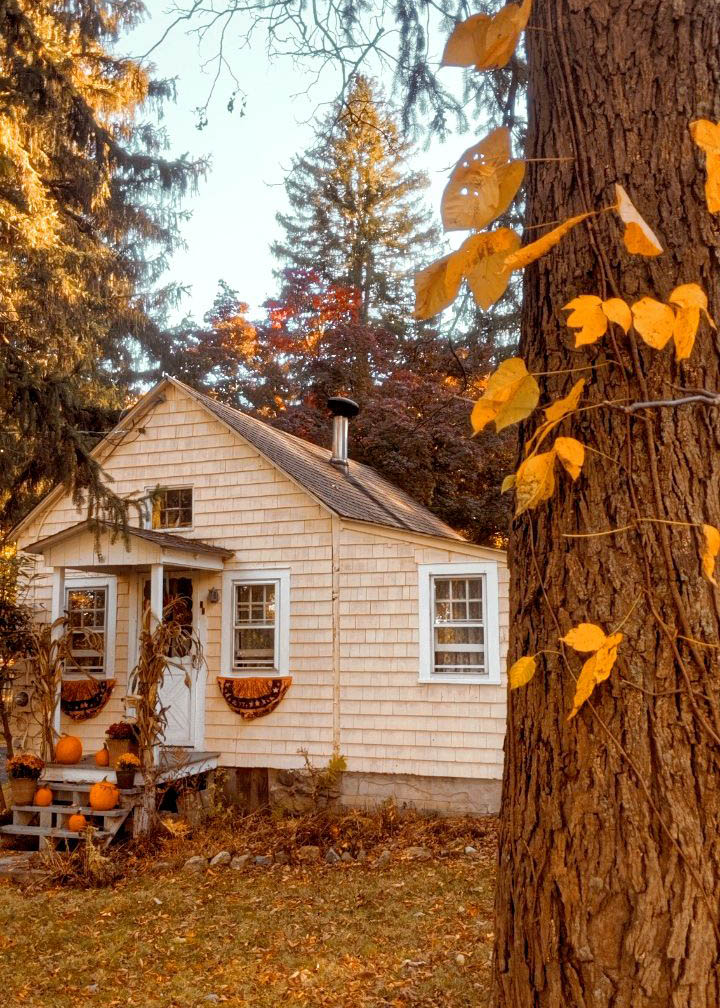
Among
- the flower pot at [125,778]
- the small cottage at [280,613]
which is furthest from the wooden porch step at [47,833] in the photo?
the small cottage at [280,613]

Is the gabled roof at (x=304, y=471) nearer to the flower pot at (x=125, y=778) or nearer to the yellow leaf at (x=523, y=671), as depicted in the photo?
the flower pot at (x=125, y=778)

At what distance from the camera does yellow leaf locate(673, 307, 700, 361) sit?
4.10ft

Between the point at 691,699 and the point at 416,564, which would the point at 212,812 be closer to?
the point at 416,564

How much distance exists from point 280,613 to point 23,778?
3239 mm

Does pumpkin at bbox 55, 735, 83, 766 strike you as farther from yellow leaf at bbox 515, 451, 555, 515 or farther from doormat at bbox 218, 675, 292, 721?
yellow leaf at bbox 515, 451, 555, 515

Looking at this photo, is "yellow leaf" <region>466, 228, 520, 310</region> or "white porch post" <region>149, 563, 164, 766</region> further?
"white porch post" <region>149, 563, 164, 766</region>

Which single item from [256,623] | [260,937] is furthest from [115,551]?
[260,937]

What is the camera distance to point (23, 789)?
8531mm

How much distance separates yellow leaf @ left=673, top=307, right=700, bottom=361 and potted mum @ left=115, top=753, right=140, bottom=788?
802 centimetres

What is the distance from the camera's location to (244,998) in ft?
15.0

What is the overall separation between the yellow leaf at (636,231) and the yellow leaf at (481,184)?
0.28 metres

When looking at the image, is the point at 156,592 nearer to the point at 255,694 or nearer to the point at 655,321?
the point at 255,694

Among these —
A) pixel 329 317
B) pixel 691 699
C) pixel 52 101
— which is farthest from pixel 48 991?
pixel 329 317

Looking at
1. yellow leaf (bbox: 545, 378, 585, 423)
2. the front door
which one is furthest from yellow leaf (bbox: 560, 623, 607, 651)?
the front door
